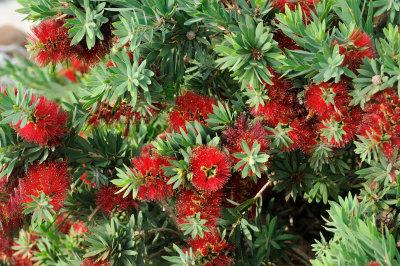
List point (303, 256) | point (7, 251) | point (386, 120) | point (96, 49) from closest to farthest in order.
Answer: point (386, 120) → point (96, 49) → point (303, 256) → point (7, 251)

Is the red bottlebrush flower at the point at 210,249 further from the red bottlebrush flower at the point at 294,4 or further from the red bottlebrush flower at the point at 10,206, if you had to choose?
the red bottlebrush flower at the point at 294,4

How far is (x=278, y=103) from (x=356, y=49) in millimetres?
192

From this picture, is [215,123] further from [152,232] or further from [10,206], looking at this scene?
[10,206]

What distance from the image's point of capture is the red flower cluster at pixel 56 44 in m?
1.06

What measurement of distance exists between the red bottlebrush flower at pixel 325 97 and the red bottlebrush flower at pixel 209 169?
8.2 inches

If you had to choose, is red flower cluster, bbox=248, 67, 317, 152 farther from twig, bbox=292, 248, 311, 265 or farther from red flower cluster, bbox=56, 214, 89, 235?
Result: red flower cluster, bbox=56, 214, 89, 235

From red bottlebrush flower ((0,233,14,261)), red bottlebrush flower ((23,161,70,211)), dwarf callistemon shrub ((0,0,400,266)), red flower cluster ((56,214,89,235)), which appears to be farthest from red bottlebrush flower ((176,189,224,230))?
red bottlebrush flower ((0,233,14,261))

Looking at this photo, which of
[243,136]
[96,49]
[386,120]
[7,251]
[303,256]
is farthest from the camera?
[7,251]

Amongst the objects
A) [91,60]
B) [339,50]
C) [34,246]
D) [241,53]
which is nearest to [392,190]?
[339,50]

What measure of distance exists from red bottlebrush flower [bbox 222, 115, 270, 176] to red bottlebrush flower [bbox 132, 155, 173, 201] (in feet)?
0.47

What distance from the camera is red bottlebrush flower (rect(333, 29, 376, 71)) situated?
2.87 ft

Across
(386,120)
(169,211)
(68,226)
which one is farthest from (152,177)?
(68,226)

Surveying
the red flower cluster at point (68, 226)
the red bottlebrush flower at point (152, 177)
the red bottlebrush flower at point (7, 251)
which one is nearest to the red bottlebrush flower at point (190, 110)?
the red bottlebrush flower at point (152, 177)

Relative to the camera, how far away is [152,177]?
39.2 inches
